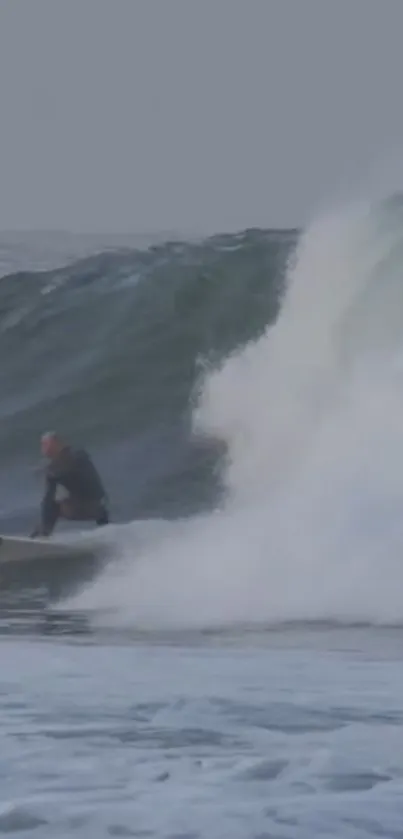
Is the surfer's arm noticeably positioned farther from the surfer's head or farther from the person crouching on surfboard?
the surfer's head

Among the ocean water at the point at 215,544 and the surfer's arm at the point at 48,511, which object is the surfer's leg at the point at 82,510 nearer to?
the surfer's arm at the point at 48,511

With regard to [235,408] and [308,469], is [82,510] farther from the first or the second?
[235,408]

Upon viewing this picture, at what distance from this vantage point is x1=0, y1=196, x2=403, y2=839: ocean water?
728 centimetres

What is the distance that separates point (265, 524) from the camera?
14.5 metres

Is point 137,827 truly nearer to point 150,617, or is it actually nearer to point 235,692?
point 235,692

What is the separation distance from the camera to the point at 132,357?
2345 centimetres

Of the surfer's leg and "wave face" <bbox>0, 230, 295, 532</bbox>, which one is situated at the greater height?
"wave face" <bbox>0, 230, 295, 532</bbox>

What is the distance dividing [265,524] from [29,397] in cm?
902

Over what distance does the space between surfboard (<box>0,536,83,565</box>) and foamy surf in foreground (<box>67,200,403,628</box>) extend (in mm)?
341

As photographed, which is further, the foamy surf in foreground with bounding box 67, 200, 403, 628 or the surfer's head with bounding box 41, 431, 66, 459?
the surfer's head with bounding box 41, 431, 66, 459

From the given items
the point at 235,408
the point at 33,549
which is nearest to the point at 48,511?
the point at 33,549

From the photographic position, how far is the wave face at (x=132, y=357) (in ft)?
64.6

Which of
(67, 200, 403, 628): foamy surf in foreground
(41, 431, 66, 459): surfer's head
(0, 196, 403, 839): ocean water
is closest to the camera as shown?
(0, 196, 403, 839): ocean water

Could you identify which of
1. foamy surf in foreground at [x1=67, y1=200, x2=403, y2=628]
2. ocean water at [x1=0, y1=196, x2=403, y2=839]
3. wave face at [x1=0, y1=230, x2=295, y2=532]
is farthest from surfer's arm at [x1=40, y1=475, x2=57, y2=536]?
wave face at [x1=0, y1=230, x2=295, y2=532]
